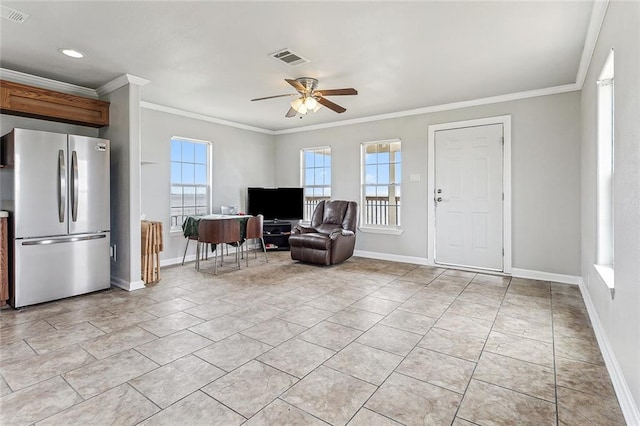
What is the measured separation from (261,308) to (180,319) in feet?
2.50

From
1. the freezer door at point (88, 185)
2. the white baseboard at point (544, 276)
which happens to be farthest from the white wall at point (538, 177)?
the freezer door at point (88, 185)

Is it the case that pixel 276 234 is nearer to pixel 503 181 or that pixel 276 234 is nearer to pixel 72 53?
pixel 503 181

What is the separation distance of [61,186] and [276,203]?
3.72 m

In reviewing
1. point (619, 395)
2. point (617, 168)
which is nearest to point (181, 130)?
point (617, 168)

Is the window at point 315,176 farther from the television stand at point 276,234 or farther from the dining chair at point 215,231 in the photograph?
the dining chair at point 215,231

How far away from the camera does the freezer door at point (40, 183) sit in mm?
3402

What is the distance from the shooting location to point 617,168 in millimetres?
2098

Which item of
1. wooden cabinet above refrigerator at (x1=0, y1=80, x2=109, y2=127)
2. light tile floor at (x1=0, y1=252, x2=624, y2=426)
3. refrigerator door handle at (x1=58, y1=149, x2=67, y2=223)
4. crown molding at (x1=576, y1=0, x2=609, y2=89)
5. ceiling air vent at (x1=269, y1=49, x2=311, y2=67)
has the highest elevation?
ceiling air vent at (x1=269, y1=49, x2=311, y2=67)

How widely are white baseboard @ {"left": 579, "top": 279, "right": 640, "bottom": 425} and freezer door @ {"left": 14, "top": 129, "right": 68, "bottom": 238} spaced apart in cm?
485

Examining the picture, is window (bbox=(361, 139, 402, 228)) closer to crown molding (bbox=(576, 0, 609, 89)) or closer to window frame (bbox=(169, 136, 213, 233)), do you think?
crown molding (bbox=(576, 0, 609, 89))


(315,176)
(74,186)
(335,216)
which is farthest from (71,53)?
(315,176)

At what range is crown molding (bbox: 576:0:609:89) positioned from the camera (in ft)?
7.98

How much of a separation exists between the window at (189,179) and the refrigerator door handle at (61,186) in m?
1.98

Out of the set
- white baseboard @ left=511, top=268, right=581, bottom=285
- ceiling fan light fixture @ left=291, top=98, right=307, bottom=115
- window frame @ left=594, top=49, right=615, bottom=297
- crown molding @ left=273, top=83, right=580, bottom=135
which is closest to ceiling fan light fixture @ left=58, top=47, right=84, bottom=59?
ceiling fan light fixture @ left=291, top=98, right=307, bottom=115
